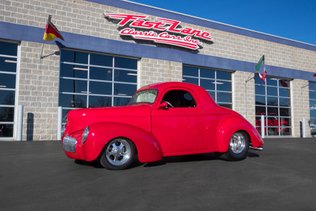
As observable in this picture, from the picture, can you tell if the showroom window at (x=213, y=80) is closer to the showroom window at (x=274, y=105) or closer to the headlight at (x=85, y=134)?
the showroom window at (x=274, y=105)

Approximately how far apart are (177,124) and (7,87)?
9219 millimetres

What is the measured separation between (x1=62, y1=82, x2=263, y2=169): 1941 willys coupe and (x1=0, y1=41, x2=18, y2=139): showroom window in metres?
7.65

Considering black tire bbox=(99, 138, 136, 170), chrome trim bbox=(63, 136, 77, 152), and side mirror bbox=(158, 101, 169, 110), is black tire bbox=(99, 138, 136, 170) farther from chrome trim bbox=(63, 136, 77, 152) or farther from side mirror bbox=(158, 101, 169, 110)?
side mirror bbox=(158, 101, 169, 110)

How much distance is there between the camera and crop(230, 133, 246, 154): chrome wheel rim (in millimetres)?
6818

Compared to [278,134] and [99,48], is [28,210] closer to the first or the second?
[99,48]

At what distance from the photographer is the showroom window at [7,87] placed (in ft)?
40.2

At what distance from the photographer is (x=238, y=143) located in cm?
691

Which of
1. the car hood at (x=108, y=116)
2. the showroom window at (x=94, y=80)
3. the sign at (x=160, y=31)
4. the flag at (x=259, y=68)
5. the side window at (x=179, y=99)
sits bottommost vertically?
the car hood at (x=108, y=116)

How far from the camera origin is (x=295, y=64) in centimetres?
2180

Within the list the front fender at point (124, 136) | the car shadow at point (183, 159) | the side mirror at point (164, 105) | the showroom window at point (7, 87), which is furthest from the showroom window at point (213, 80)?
the front fender at point (124, 136)

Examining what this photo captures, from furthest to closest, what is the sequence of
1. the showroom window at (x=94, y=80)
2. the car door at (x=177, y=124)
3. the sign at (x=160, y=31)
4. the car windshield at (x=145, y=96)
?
the sign at (x=160, y=31) → the showroom window at (x=94, y=80) → the car windshield at (x=145, y=96) → the car door at (x=177, y=124)

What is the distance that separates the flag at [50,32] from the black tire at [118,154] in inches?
338

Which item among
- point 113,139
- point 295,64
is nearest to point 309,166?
point 113,139

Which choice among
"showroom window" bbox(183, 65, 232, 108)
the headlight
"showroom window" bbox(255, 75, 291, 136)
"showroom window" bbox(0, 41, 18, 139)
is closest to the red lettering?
"showroom window" bbox(183, 65, 232, 108)
